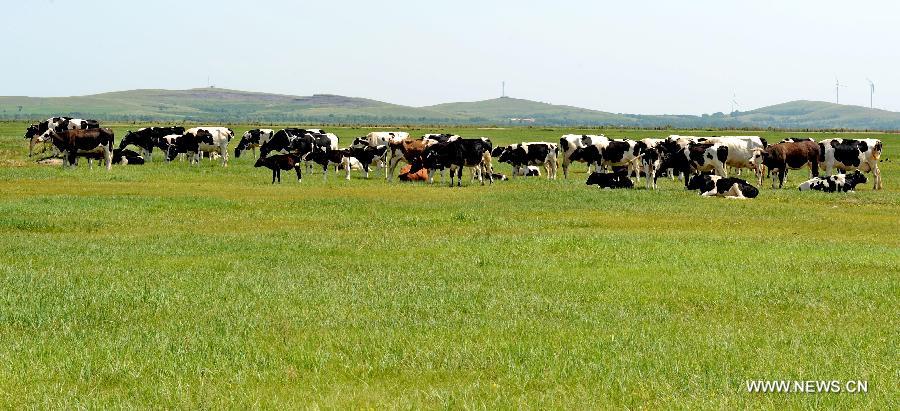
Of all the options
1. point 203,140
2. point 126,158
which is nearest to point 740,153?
point 203,140

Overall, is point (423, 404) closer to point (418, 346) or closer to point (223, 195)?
point (418, 346)

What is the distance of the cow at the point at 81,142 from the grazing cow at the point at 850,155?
34.3m

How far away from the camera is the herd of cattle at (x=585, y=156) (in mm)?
41625

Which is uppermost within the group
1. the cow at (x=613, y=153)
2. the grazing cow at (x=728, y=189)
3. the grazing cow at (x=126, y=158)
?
the cow at (x=613, y=153)

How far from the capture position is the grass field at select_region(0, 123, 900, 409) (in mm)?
9484

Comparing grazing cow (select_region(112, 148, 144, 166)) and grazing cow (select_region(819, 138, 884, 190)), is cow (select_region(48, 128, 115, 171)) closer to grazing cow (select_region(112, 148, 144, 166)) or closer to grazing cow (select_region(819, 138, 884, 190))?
grazing cow (select_region(112, 148, 144, 166))

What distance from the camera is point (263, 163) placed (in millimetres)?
45938

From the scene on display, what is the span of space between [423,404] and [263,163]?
3822 centimetres

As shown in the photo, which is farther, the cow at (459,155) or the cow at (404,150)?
the cow at (404,150)

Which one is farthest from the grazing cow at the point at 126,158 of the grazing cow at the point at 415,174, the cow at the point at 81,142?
the grazing cow at the point at 415,174

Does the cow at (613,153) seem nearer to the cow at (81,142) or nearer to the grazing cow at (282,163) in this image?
the grazing cow at (282,163)

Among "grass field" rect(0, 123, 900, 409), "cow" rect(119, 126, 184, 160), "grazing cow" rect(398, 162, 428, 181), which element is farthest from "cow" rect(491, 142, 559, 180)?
"grass field" rect(0, 123, 900, 409)

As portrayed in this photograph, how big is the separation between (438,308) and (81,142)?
4005cm

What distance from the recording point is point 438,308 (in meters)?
13.5
